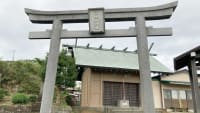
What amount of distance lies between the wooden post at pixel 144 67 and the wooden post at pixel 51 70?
251cm

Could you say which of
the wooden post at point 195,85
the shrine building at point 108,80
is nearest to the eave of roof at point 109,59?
the shrine building at point 108,80

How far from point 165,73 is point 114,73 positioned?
386 cm

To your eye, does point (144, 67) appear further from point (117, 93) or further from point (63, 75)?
point (117, 93)

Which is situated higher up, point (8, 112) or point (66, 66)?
point (66, 66)

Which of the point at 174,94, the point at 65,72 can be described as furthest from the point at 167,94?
the point at 65,72

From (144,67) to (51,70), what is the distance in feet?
8.99

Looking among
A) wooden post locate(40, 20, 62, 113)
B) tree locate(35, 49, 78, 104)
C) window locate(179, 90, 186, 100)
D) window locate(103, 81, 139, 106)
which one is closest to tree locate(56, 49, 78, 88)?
tree locate(35, 49, 78, 104)

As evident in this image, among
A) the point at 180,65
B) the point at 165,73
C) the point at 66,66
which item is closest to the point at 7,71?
the point at 66,66

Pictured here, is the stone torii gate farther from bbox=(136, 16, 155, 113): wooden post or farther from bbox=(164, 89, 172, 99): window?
bbox=(164, 89, 172, 99): window

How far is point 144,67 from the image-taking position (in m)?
7.55

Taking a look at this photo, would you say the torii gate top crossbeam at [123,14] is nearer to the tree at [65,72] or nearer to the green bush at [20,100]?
the tree at [65,72]

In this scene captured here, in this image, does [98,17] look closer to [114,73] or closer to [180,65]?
[180,65]

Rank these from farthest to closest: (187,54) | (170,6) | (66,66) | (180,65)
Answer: (66,66) < (180,65) < (187,54) < (170,6)

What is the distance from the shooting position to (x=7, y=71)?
60.6 feet
